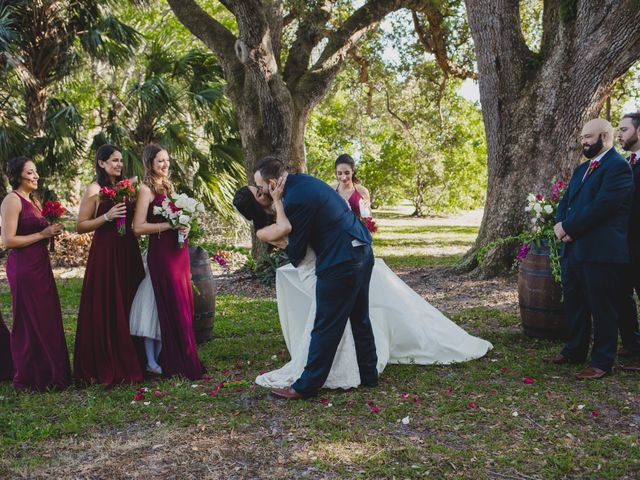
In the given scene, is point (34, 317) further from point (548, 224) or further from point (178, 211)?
point (548, 224)

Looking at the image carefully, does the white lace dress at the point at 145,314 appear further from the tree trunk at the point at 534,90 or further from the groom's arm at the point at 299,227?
the tree trunk at the point at 534,90

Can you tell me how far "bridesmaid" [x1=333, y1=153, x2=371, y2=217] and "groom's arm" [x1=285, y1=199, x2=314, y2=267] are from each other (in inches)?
125

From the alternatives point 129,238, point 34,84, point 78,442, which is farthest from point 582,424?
point 34,84

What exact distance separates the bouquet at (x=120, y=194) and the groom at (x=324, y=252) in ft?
4.60

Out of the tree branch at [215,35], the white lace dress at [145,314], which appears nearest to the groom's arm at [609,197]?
the white lace dress at [145,314]

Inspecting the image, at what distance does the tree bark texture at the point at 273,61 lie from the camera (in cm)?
1069

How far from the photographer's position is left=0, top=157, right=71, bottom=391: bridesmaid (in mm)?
5281

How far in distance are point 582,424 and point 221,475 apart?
2.52m

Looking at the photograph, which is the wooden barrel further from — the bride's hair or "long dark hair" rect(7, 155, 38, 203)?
"long dark hair" rect(7, 155, 38, 203)

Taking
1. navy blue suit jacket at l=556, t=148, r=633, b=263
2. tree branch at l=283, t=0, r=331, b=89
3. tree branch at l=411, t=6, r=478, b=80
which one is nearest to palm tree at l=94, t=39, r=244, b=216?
tree branch at l=283, t=0, r=331, b=89

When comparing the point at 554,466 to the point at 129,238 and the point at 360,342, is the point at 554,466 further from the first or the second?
the point at 129,238

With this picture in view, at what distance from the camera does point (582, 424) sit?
432 cm

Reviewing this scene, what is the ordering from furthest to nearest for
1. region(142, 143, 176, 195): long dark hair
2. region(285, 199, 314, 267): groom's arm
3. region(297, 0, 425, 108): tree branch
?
region(297, 0, 425, 108): tree branch → region(142, 143, 176, 195): long dark hair → region(285, 199, 314, 267): groom's arm

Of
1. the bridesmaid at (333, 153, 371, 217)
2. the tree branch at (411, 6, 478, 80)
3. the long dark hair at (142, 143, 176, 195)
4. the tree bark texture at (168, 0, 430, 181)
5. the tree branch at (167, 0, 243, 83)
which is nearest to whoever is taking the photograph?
the long dark hair at (142, 143, 176, 195)
